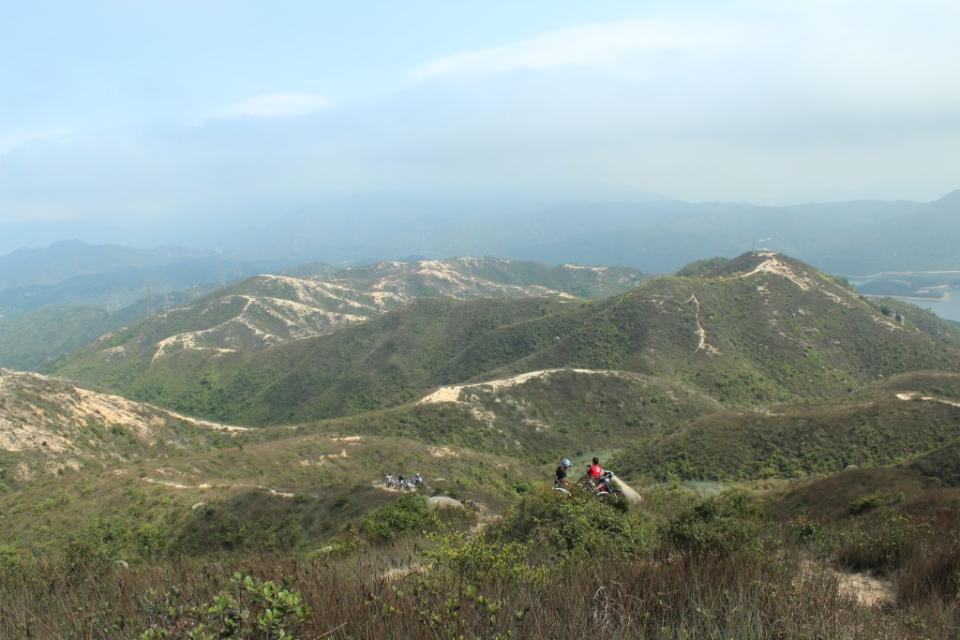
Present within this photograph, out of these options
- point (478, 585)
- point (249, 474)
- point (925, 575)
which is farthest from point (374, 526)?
point (249, 474)

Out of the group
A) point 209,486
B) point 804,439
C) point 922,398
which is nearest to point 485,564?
point 209,486

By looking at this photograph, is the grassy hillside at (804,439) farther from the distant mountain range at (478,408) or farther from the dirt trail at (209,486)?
the dirt trail at (209,486)

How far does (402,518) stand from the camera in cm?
2294

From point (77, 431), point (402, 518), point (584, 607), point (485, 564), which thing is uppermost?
point (584, 607)

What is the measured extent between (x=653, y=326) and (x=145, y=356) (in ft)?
456

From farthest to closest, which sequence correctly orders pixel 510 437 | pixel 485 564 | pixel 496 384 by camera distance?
pixel 496 384
pixel 510 437
pixel 485 564

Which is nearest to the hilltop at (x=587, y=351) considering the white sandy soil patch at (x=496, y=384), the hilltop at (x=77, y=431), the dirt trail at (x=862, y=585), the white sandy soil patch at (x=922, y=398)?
the white sandy soil patch at (x=496, y=384)

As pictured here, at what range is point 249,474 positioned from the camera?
46031mm

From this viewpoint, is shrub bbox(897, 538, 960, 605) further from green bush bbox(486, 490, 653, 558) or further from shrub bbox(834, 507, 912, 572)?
green bush bbox(486, 490, 653, 558)

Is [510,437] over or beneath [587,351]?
beneath

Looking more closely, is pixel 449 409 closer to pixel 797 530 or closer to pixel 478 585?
pixel 797 530

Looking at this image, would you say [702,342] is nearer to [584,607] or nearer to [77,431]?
[77,431]

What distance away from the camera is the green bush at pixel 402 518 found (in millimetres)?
21859

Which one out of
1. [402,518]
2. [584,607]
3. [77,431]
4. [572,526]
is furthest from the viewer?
[77,431]
